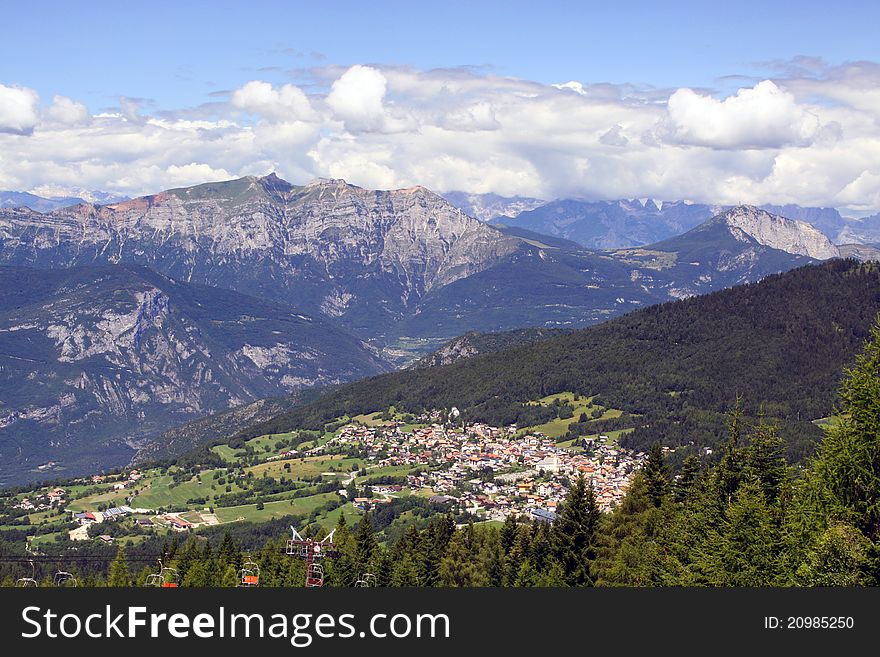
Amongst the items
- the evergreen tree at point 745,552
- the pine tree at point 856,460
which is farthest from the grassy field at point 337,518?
the pine tree at point 856,460

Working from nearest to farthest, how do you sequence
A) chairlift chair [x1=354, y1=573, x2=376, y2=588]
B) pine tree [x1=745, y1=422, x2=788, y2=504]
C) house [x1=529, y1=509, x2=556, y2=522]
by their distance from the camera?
pine tree [x1=745, y1=422, x2=788, y2=504]
chairlift chair [x1=354, y1=573, x2=376, y2=588]
house [x1=529, y1=509, x2=556, y2=522]

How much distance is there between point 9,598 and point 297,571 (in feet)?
222

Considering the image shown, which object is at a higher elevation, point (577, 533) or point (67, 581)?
point (577, 533)

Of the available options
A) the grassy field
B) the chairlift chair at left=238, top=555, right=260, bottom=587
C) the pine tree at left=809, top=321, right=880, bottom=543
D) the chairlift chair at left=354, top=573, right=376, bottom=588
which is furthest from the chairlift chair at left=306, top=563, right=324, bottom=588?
the grassy field

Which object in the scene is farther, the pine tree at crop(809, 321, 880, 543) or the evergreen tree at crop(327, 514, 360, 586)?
the evergreen tree at crop(327, 514, 360, 586)

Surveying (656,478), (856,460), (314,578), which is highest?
(856,460)

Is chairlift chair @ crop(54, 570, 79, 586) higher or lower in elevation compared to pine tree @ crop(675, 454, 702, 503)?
lower

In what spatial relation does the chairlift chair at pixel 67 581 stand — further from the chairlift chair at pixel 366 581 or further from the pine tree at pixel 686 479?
the pine tree at pixel 686 479

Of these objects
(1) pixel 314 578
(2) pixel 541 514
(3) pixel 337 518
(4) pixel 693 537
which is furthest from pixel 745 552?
(3) pixel 337 518

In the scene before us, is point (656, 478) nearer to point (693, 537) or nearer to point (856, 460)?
point (693, 537)

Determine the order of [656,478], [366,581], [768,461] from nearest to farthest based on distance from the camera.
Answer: [768,461]
[366,581]
[656,478]

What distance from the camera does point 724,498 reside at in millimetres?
53875

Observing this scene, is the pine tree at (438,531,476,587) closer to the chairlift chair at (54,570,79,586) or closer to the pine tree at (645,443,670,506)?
the pine tree at (645,443,670,506)

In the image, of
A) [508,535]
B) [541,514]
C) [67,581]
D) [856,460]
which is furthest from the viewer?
[541,514]
